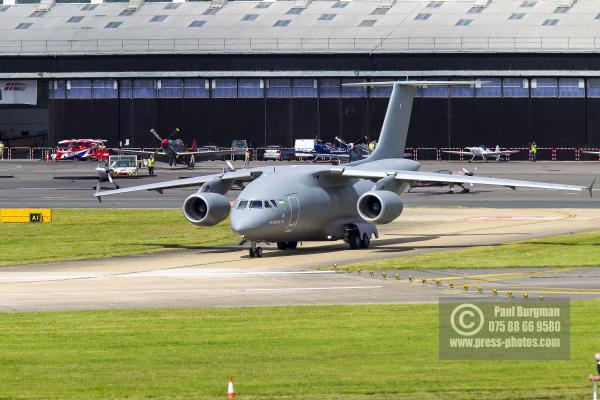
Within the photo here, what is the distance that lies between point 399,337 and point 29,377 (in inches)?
351

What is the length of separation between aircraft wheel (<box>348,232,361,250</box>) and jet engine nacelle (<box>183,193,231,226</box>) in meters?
5.23

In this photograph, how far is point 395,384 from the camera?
24.0 m

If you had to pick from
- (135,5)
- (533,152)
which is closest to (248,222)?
(533,152)

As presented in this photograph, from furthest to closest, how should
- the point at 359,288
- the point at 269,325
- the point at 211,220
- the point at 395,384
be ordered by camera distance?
the point at 211,220, the point at 359,288, the point at 269,325, the point at 395,384

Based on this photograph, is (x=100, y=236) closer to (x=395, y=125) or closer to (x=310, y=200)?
(x=310, y=200)

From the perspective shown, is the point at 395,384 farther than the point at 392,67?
No

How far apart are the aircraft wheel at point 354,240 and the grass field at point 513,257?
3.79 meters

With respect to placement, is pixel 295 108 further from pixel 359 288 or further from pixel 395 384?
pixel 395 384

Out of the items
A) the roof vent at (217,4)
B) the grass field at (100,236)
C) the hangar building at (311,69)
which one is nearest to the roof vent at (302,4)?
the hangar building at (311,69)

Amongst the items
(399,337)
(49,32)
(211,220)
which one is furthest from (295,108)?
(399,337)

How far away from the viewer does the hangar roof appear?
13025 cm

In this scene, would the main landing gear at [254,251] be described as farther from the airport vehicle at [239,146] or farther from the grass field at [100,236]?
the airport vehicle at [239,146]

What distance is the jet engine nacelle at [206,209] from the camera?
51531 millimetres

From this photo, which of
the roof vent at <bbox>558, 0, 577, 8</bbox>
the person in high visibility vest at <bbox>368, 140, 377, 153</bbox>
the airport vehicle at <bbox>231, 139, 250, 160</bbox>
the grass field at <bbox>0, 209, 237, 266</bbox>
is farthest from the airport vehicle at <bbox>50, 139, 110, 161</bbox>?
the grass field at <bbox>0, 209, 237, 266</bbox>
